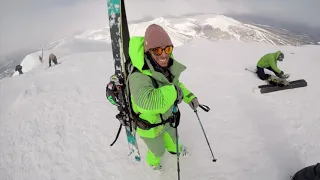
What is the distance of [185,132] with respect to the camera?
5.38 meters

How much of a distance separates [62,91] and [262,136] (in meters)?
6.22

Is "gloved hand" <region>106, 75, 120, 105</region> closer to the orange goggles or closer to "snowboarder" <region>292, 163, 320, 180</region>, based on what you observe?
the orange goggles

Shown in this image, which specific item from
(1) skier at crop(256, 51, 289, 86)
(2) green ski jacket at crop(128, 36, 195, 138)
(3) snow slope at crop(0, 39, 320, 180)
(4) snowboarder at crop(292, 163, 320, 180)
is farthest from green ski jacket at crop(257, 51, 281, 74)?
(2) green ski jacket at crop(128, 36, 195, 138)

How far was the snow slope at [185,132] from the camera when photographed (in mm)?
4375

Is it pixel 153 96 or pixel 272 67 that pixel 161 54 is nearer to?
pixel 153 96

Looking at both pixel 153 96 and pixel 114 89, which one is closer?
pixel 153 96

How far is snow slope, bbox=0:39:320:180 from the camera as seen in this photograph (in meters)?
4.38

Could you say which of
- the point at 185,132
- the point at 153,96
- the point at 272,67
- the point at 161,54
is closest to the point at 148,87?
the point at 153,96

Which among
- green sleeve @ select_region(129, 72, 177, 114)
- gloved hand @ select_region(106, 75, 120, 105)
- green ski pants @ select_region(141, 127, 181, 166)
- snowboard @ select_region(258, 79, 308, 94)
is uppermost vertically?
green sleeve @ select_region(129, 72, 177, 114)

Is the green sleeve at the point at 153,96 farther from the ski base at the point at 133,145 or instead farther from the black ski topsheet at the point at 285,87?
the black ski topsheet at the point at 285,87

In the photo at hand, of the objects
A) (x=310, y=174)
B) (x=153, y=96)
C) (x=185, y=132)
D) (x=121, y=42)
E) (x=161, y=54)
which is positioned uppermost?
(x=161, y=54)

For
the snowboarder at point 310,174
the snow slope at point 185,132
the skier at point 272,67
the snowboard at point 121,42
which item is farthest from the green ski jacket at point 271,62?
the snowboard at point 121,42

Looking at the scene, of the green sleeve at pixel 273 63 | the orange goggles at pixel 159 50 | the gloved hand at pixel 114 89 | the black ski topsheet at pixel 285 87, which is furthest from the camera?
the green sleeve at pixel 273 63

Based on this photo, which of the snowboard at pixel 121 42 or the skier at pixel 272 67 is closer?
the snowboard at pixel 121 42
